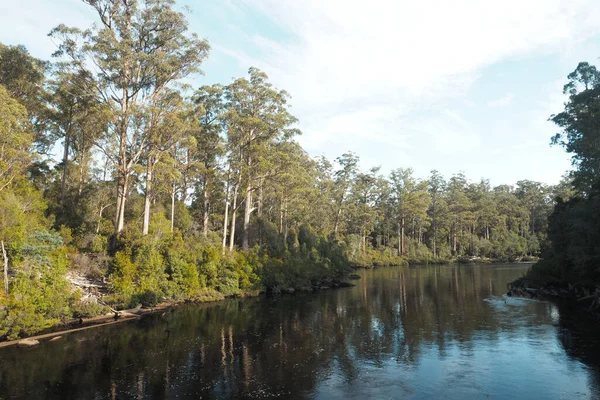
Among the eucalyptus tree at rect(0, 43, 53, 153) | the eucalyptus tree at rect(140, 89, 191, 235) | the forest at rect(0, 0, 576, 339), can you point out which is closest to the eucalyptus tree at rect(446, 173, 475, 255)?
the forest at rect(0, 0, 576, 339)

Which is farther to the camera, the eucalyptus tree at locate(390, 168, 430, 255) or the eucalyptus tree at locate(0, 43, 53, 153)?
the eucalyptus tree at locate(390, 168, 430, 255)

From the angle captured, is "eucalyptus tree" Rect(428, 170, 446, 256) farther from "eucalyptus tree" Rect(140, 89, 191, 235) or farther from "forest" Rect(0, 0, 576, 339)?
"eucalyptus tree" Rect(140, 89, 191, 235)

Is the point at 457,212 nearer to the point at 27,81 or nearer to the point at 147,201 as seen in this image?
the point at 147,201

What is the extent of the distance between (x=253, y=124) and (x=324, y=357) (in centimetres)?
2679

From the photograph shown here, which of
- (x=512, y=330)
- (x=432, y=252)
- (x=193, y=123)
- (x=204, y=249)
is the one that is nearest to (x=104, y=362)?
(x=204, y=249)

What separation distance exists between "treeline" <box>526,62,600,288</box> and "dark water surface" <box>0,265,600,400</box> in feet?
13.6

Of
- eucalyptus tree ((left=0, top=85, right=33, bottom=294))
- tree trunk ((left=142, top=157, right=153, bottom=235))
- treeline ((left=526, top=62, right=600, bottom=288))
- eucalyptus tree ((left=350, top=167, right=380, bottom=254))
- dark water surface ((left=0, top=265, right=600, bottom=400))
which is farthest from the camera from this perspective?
eucalyptus tree ((left=350, top=167, right=380, bottom=254))

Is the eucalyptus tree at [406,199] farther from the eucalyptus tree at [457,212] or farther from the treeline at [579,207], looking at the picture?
the treeline at [579,207]

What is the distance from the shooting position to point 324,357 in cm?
1652

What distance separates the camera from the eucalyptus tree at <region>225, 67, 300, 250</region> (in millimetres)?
38812

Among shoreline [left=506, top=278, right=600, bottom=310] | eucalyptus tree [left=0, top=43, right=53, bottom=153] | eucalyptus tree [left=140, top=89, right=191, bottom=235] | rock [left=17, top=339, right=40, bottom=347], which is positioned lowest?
rock [left=17, top=339, right=40, bottom=347]

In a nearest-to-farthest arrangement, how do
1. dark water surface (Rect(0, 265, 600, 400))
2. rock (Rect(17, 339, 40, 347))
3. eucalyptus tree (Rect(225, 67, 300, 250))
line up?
dark water surface (Rect(0, 265, 600, 400))
rock (Rect(17, 339, 40, 347))
eucalyptus tree (Rect(225, 67, 300, 250))

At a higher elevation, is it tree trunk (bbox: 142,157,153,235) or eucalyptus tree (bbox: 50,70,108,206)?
eucalyptus tree (bbox: 50,70,108,206)

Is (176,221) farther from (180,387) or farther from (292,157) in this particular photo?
(180,387)
